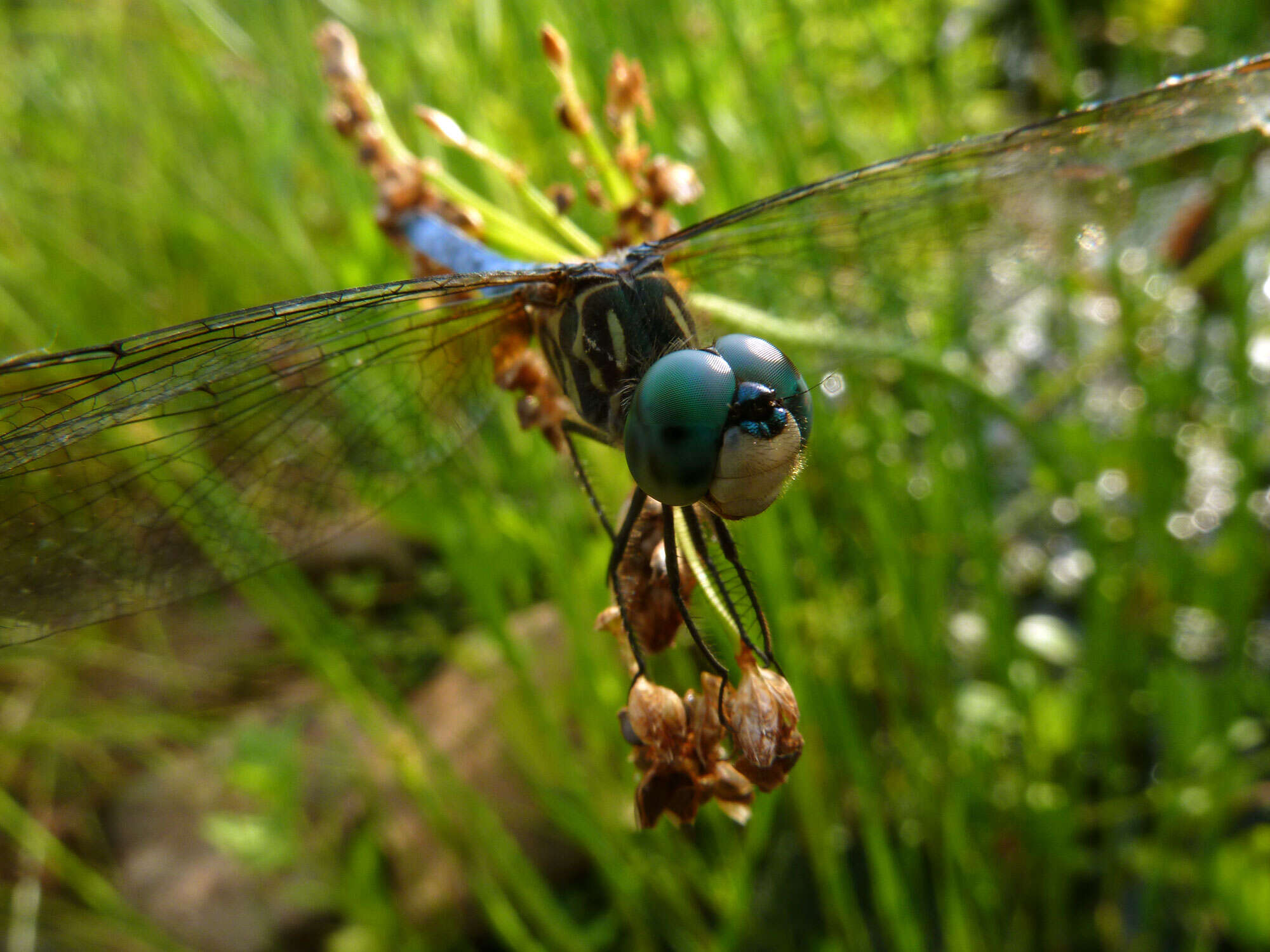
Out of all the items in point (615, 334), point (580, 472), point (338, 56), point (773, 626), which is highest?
point (338, 56)

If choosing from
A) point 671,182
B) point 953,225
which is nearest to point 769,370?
point 671,182

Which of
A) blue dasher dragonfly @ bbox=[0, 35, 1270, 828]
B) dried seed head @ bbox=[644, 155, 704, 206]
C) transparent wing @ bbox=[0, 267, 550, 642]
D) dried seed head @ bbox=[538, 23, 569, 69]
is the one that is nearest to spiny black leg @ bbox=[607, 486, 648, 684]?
blue dasher dragonfly @ bbox=[0, 35, 1270, 828]

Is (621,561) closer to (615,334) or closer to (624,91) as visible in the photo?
(615,334)

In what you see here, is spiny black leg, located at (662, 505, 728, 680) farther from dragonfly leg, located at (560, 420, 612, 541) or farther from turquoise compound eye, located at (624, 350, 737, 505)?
dragonfly leg, located at (560, 420, 612, 541)

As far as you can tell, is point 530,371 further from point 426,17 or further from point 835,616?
point 426,17

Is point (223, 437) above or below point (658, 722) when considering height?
above

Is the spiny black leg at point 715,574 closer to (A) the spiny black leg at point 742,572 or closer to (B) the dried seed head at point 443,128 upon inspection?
(A) the spiny black leg at point 742,572

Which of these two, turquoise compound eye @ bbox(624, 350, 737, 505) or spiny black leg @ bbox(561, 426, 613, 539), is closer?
turquoise compound eye @ bbox(624, 350, 737, 505)

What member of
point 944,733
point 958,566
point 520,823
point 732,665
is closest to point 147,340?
point 732,665
